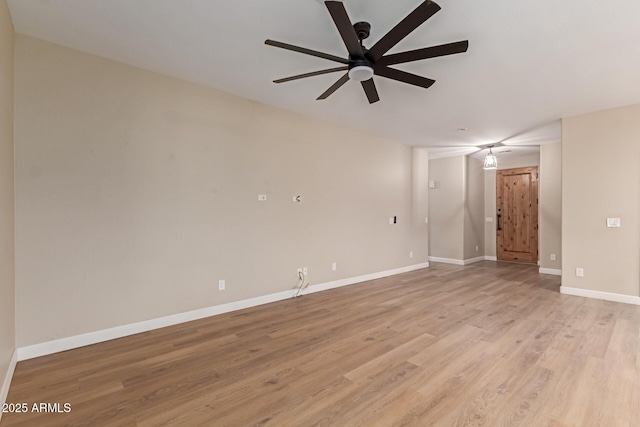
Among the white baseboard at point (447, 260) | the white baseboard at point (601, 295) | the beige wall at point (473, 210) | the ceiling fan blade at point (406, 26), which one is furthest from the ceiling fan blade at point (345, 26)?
the white baseboard at point (447, 260)

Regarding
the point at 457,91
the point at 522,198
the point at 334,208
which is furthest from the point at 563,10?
the point at 522,198

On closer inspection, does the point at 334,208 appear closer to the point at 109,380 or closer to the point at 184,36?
the point at 184,36

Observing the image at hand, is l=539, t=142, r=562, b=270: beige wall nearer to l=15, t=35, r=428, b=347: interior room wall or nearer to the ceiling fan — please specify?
l=15, t=35, r=428, b=347: interior room wall

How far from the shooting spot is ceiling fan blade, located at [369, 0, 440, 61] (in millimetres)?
1661

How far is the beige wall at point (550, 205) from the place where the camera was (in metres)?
6.04

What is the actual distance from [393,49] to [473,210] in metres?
6.03

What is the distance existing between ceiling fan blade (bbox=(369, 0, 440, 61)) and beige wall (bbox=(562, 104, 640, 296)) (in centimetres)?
404

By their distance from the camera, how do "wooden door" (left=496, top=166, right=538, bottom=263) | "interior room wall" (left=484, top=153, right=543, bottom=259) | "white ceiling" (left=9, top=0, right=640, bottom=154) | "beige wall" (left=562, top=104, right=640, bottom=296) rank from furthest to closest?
"interior room wall" (left=484, top=153, right=543, bottom=259), "wooden door" (left=496, top=166, right=538, bottom=263), "beige wall" (left=562, top=104, right=640, bottom=296), "white ceiling" (left=9, top=0, right=640, bottom=154)

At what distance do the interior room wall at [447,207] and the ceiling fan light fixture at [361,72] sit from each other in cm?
569

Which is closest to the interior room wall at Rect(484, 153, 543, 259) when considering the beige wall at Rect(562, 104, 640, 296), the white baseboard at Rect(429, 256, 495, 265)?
the white baseboard at Rect(429, 256, 495, 265)

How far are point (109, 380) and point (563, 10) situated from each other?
4297mm

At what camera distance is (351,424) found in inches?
67.6

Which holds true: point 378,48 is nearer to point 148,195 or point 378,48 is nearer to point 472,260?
point 148,195

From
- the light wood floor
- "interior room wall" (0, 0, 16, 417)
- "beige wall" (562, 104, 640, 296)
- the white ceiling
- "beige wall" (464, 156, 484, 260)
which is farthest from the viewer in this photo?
"beige wall" (464, 156, 484, 260)
